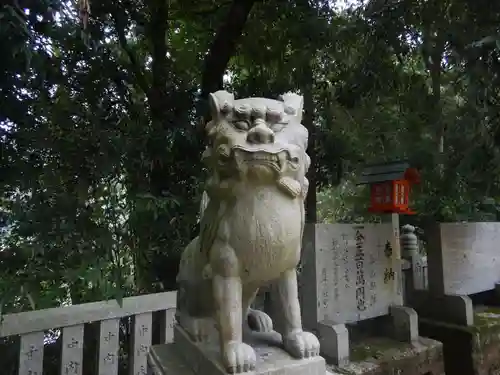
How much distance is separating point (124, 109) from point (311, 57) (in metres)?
1.59

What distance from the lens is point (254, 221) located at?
1347mm

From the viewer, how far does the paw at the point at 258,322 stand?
1770 mm

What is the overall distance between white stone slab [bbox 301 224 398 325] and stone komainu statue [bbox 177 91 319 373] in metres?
1.60

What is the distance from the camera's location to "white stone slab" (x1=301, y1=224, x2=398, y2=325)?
3.04 metres

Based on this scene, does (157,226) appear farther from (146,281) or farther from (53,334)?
(53,334)

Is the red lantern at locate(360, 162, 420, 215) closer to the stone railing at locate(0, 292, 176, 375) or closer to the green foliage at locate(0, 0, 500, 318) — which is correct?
the green foliage at locate(0, 0, 500, 318)

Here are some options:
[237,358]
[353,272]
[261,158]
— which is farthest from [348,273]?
[261,158]

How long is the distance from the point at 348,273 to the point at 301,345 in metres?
1.91

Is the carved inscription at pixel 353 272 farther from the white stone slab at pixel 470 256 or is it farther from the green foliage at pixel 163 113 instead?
the white stone slab at pixel 470 256

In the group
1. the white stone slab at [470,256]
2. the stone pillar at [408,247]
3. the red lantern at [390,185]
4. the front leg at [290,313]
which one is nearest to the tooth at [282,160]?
the front leg at [290,313]

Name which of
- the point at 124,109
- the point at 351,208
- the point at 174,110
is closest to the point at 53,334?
the point at 124,109

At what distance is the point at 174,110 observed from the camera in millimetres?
3346

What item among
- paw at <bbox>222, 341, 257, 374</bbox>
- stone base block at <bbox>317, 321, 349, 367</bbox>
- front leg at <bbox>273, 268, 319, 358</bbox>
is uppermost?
front leg at <bbox>273, 268, 319, 358</bbox>

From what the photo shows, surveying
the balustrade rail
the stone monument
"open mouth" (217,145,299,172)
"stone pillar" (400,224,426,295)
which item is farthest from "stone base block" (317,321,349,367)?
"open mouth" (217,145,299,172)
